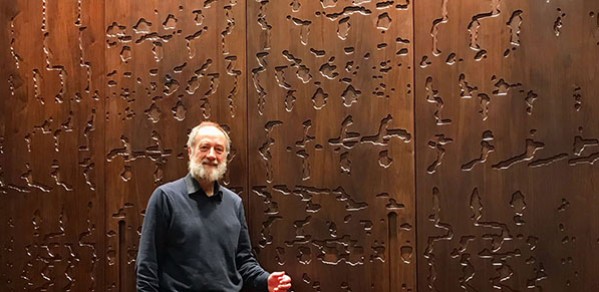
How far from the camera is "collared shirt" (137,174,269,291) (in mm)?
3070

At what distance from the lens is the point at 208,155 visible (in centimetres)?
323

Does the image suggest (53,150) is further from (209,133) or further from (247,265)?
(247,265)

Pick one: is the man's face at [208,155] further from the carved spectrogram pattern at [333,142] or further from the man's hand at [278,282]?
the man's hand at [278,282]

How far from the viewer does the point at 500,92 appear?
10.6 feet

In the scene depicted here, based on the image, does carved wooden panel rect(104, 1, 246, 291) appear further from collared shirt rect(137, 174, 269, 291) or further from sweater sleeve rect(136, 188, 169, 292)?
A: sweater sleeve rect(136, 188, 169, 292)

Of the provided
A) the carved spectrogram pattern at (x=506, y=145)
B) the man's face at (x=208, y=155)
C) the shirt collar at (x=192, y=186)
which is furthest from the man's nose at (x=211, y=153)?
the carved spectrogram pattern at (x=506, y=145)

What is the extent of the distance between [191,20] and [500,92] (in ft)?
5.69

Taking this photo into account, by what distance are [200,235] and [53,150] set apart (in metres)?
1.15

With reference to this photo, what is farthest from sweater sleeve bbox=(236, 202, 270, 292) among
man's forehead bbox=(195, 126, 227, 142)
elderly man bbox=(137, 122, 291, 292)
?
man's forehead bbox=(195, 126, 227, 142)

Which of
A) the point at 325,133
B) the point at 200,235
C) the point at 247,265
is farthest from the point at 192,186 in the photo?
the point at 325,133

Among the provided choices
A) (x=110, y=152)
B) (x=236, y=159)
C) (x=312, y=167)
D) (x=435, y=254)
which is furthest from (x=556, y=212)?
(x=110, y=152)

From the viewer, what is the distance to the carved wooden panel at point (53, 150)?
363 cm

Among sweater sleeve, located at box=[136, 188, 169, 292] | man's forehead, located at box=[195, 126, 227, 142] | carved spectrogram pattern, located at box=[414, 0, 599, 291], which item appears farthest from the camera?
man's forehead, located at box=[195, 126, 227, 142]

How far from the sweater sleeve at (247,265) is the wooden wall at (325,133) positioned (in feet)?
0.42
